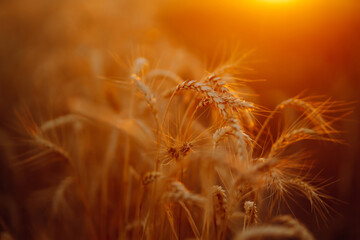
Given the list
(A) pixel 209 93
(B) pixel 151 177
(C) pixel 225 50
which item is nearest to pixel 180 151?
(B) pixel 151 177

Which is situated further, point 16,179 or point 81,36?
point 81,36

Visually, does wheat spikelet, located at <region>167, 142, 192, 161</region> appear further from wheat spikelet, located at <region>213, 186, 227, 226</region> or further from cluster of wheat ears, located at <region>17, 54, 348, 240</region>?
wheat spikelet, located at <region>213, 186, 227, 226</region>

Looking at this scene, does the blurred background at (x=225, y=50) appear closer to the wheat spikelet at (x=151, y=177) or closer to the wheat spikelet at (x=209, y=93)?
the wheat spikelet at (x=209, y=93)

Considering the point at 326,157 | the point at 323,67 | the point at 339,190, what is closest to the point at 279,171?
the point at 339,190

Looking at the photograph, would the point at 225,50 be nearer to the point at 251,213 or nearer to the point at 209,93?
the point at 209,93

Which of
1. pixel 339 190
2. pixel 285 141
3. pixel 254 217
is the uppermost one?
pixel 339 190

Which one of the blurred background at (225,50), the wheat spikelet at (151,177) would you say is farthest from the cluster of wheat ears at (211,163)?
the blurred background at (225,50)

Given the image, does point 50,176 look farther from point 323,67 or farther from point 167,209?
point 323,67

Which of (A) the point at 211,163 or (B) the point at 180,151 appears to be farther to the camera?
(B) the point at 180,151

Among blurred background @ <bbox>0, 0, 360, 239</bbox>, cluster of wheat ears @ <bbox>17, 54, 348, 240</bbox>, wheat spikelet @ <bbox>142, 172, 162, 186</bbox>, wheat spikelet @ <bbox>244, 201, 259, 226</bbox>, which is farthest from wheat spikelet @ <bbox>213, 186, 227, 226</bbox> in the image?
blurred background @ <bbox>0, 0, 360, 239</bbox>
